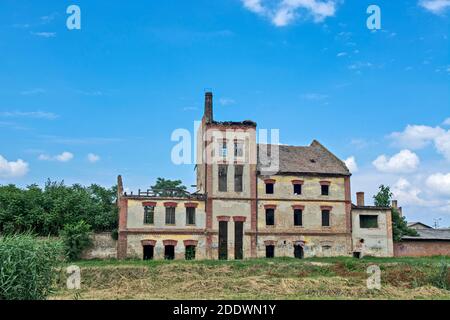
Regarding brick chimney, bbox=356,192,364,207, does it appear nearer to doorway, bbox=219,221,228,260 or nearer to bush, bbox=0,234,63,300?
doorway, bbox=219,221,228,260

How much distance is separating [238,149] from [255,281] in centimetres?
1573

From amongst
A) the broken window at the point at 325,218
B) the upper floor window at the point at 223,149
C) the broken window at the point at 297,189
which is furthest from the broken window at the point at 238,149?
the broken window at the point at 325,218

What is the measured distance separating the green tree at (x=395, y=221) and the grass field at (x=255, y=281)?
42.2ft

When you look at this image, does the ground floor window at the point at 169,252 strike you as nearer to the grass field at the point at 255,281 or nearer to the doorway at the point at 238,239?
the doorway at the point at 238,239

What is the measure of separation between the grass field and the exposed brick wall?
11.7 metres

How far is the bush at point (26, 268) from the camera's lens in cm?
1346

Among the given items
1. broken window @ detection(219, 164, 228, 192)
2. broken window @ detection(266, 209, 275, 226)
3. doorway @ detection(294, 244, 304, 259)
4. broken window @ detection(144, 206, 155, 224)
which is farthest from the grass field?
broken window @ detection(219, 164, 228, 192)

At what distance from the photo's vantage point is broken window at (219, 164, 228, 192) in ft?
126

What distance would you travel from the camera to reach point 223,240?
125 ft

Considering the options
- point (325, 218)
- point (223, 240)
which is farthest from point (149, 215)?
point (325, 218)

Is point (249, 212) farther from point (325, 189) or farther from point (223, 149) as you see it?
point (325, 189)

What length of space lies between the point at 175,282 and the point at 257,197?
14110 mm
